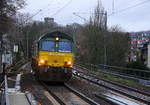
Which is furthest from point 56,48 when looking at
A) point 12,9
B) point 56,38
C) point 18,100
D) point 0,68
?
point 0,68

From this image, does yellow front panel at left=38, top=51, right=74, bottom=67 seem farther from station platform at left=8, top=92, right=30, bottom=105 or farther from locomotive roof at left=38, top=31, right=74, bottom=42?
station platform at left=8, top=92, right=30, bottom=105

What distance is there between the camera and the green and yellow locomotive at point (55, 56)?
72.5 feet

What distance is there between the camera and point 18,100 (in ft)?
48.4

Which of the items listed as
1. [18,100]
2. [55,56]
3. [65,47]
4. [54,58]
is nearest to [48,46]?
[55,56]

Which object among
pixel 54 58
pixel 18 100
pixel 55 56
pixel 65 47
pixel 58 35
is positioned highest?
pixel 58 35

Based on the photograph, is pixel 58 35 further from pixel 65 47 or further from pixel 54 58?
pixel 54 58

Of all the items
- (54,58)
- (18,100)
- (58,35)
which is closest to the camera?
(18,100)

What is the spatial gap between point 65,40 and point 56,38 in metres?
0.61

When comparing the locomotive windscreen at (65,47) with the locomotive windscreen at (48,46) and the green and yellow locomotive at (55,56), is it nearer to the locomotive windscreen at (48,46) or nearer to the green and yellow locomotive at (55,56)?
the green and yellow locomotive at (55,56)

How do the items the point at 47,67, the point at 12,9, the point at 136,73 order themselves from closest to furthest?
the point at 47,67, the point at 12,9, the point at 136,73

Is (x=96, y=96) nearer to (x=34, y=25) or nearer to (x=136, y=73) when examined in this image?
(x=136, y=73)

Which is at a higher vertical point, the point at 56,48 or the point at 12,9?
the point at 12,9

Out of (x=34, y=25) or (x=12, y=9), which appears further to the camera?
(x=34, y=25)

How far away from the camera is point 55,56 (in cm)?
2248
